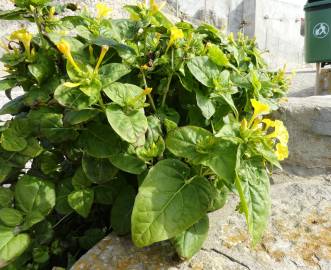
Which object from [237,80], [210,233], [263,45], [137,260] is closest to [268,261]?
[210,233]

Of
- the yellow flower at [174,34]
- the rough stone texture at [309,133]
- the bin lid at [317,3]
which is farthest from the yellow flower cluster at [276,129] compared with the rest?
the bin lid at [317,3]

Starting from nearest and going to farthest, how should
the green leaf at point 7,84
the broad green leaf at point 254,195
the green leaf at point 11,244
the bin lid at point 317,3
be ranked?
the broad green leaf at point 254,195 < the green leaf at point 11,244 < the green leaf at point 7,84 < the bin lid at point 317,3

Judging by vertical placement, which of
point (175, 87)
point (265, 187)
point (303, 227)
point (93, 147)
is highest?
point (175, 87)

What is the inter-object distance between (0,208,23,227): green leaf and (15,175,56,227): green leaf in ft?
0.07

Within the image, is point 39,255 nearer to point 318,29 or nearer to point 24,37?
point 24,37

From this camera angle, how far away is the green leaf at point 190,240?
100 cm

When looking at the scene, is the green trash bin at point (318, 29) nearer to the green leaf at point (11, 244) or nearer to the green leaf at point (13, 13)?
the green leaf at point (13, 13)

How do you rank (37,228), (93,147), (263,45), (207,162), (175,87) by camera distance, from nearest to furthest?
(207,162)
(93,147)
(37,228)
(175,87)
(263,45)

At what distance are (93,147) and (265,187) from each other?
19.7 inches

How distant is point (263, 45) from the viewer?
869 cm

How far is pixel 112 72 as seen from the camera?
1006mm

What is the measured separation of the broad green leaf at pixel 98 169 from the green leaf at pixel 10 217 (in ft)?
0.77

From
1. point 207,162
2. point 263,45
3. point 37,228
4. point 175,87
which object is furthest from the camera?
point 263,45

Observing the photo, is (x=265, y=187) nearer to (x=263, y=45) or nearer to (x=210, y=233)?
(x=210, y=233)
